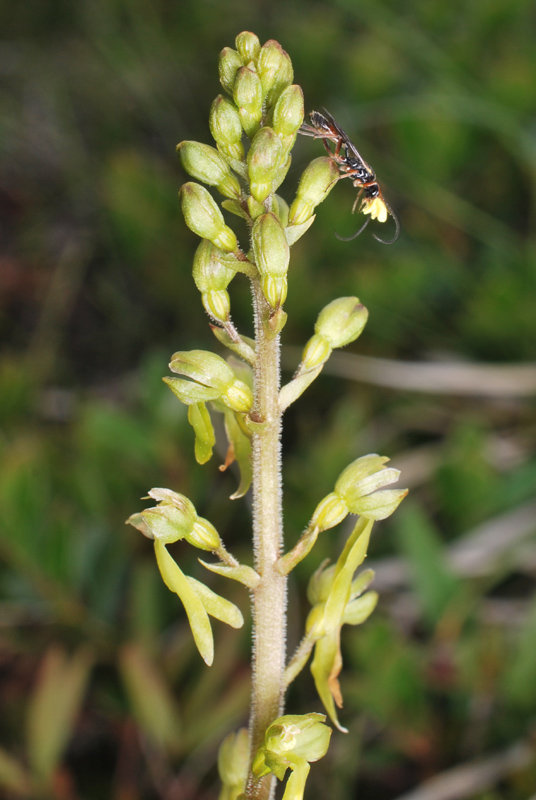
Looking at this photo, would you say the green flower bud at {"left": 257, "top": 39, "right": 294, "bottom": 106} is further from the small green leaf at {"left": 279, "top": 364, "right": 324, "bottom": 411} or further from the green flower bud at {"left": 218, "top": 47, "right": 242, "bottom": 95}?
the small green leaf at {"left": 279, "top": 364, "right": 324, "bottom": 411}

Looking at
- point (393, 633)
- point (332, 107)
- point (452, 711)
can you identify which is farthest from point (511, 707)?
point (332, 107)

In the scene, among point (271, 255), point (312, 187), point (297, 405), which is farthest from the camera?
point (297, 405)

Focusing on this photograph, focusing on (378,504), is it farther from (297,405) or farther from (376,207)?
(297,405)

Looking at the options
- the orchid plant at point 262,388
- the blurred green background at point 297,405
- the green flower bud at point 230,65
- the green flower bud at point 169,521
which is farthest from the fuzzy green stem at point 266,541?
the blurred green background at point 297,405

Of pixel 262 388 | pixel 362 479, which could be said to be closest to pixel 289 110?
pixel 262 388

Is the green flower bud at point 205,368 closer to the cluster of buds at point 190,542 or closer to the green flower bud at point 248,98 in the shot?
the cluster of buds at point 190,542

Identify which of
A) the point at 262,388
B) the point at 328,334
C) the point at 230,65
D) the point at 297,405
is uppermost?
the point at 230,65

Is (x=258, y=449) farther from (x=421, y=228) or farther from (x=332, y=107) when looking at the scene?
(x=332, y=107)
